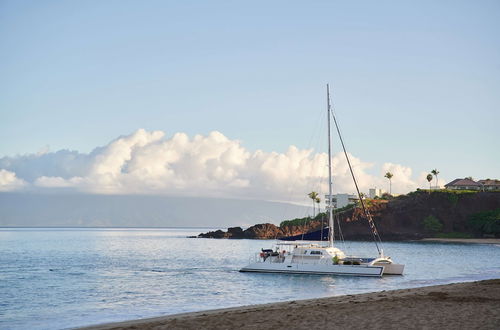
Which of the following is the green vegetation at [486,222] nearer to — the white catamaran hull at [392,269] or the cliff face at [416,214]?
the cliff face at [416,214]

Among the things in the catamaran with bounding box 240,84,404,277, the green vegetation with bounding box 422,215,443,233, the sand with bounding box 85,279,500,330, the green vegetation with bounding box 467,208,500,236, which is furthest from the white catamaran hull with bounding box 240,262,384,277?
the green vegetation with bounding box 422,215,443,233

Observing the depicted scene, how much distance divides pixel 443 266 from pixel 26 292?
53.6 metres

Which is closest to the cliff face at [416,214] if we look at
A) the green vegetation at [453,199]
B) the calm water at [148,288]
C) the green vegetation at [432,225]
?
the green vegetation at [453,199]

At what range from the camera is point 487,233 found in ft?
554

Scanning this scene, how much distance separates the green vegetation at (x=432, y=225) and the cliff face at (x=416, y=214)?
4.20ft

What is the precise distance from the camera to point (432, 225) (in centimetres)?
17788

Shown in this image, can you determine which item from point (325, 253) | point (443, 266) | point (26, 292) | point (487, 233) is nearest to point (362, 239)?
point (487, 233)

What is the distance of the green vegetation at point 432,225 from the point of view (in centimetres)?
17788

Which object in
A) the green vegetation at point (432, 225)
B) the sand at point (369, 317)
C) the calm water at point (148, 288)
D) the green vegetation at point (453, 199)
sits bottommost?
the calm water at point (148, 288)

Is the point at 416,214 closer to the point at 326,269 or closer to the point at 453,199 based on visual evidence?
the point at 453,199

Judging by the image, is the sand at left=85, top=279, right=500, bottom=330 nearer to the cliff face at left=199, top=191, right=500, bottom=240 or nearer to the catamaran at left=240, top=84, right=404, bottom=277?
the catamaran at left=240, top=84, right=404, bottom=277

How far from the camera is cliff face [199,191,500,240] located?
178875 millimetres

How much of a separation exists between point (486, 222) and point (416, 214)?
2271 centimetres

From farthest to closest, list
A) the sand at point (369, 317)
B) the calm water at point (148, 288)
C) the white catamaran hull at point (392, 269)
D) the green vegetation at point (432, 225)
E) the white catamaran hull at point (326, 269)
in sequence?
the green vegetation at point (432, 225) → the white catamaran hull at point (392, 269) → the white catamaran hull at point (326, 269) → the calm water at point (148, 288) → the sand at point (369, 317)
